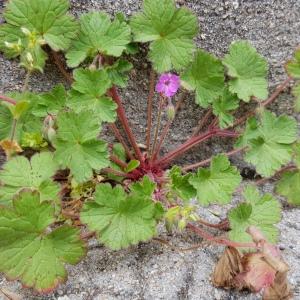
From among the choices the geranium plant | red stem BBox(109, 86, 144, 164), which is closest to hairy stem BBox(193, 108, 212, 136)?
the geranium plant

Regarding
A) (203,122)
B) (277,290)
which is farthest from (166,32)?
(277,290)

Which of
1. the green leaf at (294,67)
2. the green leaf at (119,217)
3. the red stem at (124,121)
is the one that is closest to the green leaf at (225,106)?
the green leaf at (294,67)

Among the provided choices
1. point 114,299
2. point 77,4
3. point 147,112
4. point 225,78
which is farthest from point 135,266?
point 77,4

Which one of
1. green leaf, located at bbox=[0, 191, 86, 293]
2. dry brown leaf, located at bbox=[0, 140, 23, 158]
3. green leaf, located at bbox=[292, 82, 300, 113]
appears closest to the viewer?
green leaf, located at bbox=[0, 191, 86, 293]

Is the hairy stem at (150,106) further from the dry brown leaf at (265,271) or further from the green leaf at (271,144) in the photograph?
the dry brown leaf at (265,271)

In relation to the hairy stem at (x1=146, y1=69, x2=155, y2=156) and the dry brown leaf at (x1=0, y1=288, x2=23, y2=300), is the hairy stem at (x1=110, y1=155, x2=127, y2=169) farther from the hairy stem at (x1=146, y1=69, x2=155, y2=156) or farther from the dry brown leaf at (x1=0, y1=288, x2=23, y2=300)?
the dry brown leaf at (x1=0, y1=288, x2=23, y2=300)

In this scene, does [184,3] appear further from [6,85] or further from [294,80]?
[6,85]

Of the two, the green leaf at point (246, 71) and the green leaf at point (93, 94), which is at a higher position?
the green leaf at point (246, 71)
